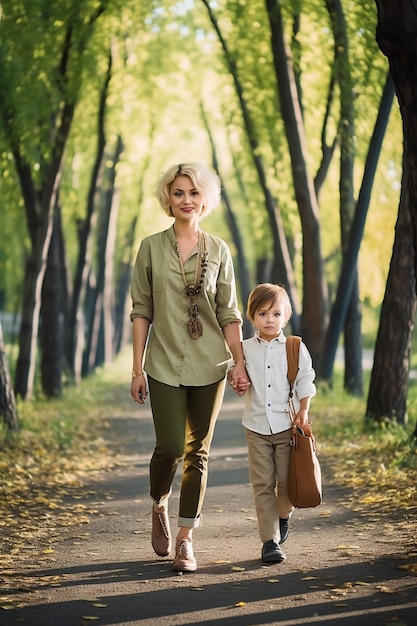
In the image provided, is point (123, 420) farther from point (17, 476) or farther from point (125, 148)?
point (125, 148)

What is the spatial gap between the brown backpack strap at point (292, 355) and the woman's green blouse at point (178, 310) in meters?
0.30

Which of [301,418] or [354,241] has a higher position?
[354,241]

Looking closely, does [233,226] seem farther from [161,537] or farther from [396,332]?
[161,537]

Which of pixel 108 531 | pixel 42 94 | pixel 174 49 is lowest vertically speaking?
pixel 108 531

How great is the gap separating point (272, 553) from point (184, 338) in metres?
1.27

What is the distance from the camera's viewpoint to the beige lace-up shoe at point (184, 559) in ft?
19.7

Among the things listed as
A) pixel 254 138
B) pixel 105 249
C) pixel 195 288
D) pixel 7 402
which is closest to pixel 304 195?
pixel 254 138

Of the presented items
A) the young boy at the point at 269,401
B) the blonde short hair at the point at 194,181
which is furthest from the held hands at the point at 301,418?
the blonde short hair at the point at 194,181

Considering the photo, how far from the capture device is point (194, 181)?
20.4ft

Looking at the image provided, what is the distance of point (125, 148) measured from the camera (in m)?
25.5

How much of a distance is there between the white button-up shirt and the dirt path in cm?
77

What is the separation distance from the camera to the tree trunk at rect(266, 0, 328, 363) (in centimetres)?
1530

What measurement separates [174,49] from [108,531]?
1902cm

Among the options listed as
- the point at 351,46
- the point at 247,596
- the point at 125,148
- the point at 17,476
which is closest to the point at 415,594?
the point at 247,596
